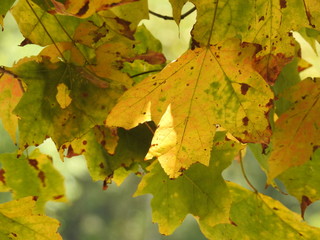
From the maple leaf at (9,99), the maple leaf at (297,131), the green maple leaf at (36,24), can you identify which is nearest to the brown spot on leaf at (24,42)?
the green maple leaf at (36,24)

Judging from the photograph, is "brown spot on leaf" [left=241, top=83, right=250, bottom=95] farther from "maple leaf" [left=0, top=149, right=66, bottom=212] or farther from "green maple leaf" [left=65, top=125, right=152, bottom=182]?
"maple leaf" [left=0, top=149, right=66, bottom=212]

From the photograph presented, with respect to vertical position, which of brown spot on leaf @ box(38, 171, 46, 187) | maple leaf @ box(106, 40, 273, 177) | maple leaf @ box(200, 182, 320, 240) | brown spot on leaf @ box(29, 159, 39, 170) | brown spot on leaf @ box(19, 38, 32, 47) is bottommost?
maple leaf @ box(200, 182, 320, 240)

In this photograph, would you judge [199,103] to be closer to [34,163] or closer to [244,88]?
[244,88]

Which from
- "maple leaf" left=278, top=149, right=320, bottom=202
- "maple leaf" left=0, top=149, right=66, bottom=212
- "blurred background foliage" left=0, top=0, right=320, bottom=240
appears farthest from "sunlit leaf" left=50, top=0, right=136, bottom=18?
"blurred background foliage" left=0, top=0, right=320, bottom=240

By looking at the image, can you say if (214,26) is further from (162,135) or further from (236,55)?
(162,135)

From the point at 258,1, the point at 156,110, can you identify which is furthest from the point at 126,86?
the point at 258,1

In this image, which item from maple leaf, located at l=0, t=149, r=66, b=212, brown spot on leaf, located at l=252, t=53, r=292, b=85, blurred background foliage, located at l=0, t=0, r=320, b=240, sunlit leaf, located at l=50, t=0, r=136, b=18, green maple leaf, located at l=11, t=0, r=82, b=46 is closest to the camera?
sunlit leaf, located at l=50, t=0, r=136, b=18

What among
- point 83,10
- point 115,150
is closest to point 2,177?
point 115,150
